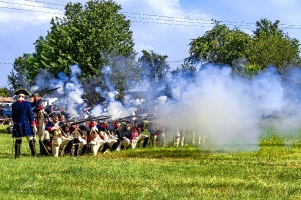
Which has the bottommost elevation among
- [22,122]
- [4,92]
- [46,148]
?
[46,148]

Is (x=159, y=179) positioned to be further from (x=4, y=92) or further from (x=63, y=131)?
(x=4, y=92)

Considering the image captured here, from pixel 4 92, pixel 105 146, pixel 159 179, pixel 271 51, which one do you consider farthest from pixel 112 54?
pixel 4 92

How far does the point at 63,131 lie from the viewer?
19406 mm

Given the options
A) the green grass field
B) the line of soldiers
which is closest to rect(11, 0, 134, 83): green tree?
the line of soldiers

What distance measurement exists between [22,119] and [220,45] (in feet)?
155

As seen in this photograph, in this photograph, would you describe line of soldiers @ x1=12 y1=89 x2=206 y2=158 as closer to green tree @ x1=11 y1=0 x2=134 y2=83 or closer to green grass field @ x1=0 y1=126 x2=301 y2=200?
green grass field @ x1=0 y1=126 x2=301 y2=200

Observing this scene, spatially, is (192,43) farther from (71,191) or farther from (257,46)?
(71,191)

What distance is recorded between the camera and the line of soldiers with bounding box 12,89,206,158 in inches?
682

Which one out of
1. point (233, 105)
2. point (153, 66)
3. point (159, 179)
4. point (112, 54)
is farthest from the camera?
point (112, 54)

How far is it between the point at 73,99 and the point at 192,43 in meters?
37.3

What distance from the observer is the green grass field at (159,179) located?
1012 cm

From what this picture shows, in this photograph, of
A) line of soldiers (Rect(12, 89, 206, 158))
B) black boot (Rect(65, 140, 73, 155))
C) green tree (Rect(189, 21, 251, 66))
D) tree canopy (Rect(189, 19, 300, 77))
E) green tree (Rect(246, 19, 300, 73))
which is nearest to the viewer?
line of soldiers (Rect(12, 89, 206, 158))

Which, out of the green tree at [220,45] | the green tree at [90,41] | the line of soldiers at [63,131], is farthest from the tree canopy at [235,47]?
the line of soldiers at [63,131]

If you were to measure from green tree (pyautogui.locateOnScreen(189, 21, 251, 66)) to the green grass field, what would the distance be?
4060cm
